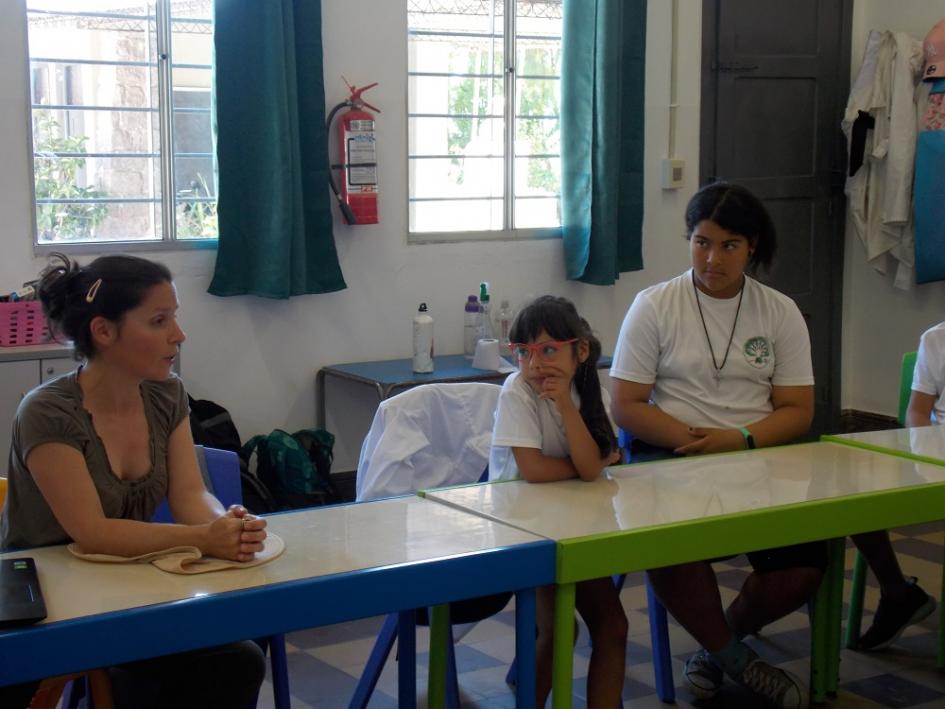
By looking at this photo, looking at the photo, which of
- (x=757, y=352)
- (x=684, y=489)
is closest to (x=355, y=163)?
(x=757, y=352)

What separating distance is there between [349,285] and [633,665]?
6.47 feet

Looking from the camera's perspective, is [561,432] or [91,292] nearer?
[91,292]

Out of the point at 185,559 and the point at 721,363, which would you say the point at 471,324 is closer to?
the point at 721,363

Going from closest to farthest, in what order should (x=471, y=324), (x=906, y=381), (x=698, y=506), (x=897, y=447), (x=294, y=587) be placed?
(x=294, y=587)
(x=698, y=506)
(x=897, y=447)
(x=906, y=381)
(x=471, y=324)

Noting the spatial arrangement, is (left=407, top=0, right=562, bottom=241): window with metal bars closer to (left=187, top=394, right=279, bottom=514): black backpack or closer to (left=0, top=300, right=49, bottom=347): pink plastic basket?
(left=187, top=394, right=279, bottom=514): black backpack

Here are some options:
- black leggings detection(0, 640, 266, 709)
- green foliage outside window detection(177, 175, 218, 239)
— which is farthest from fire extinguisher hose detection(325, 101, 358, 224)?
black leggings detection(0, 640, 266, 709)

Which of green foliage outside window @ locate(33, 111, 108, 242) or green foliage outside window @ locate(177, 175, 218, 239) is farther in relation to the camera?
green foliage outside window @ locate(177, 175, 218, 239)

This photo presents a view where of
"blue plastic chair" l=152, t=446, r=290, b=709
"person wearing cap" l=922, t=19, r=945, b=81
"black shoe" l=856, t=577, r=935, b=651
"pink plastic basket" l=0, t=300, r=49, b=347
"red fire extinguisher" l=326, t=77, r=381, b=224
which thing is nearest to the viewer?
"blue plastic chair" l=152, t=446, r=290, b=709

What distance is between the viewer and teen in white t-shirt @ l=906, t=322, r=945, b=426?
10.3ft

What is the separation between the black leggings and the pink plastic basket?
6.20ft

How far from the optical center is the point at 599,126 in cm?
478

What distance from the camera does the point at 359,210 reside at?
4.32 metres

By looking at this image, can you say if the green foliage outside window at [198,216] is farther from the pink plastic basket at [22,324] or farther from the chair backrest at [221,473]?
the chair backrest at [221,473]

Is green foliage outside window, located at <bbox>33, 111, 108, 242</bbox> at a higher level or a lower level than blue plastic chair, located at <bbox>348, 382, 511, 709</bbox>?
higher
